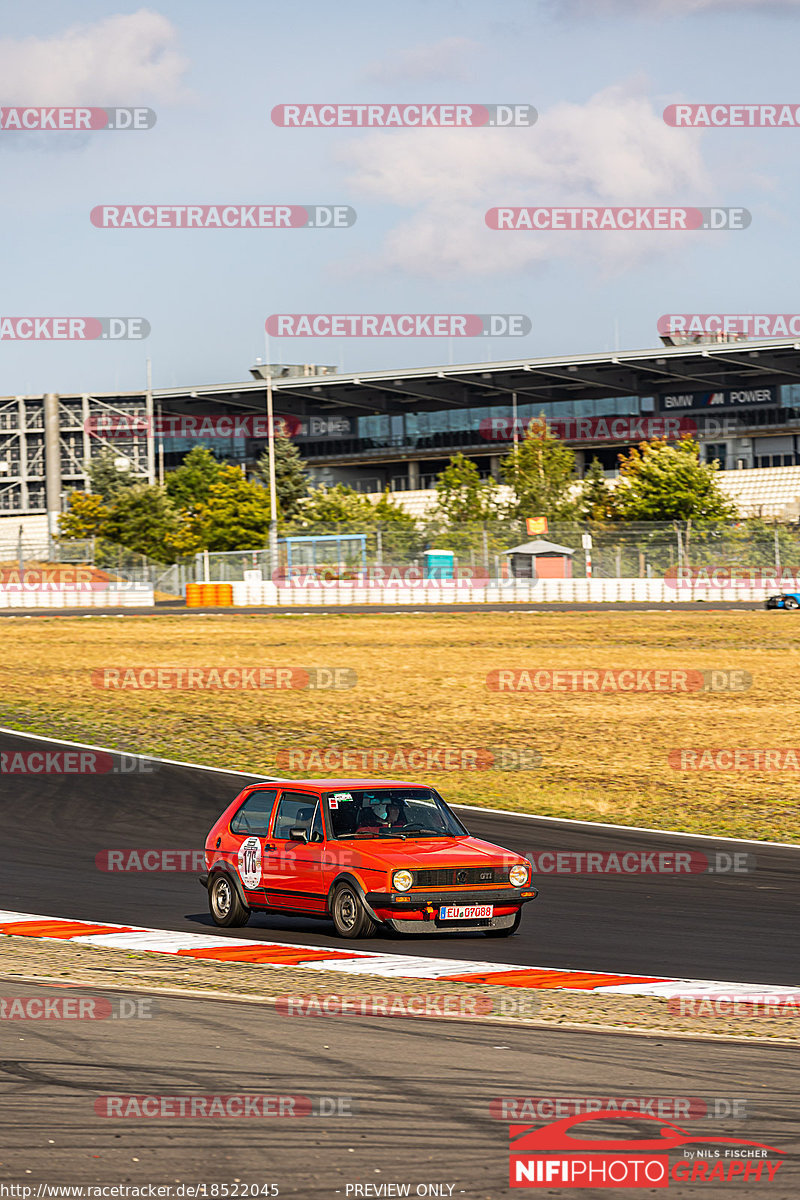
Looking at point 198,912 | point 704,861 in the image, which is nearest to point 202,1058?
point 198,912

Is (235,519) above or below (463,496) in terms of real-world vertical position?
below

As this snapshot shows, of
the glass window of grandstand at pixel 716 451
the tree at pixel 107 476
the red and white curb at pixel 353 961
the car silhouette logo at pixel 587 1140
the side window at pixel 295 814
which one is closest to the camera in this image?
the car silhouette logo at pixel 587 1140

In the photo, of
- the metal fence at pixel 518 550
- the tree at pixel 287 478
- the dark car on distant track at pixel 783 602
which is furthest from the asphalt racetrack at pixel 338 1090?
the tree at pixel 287 478

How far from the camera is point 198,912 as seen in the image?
477 inches

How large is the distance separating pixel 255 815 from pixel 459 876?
6.35 ft

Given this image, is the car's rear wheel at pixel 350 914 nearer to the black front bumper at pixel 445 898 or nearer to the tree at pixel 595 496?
the black front bumper at pixel 445 898

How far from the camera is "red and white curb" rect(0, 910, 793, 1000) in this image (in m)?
8.69

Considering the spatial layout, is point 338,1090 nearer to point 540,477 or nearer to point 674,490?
point 674,490

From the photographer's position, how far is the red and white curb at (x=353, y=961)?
869 cm

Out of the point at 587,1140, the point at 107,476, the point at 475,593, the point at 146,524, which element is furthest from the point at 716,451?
the point at 587,1140

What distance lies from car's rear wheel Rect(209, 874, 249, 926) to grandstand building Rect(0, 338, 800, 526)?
74.8m

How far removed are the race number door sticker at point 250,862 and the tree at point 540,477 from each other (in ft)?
214

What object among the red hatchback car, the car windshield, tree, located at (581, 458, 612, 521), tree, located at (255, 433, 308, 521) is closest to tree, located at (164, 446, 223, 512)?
tree, located at (255, 433, 308, 521)

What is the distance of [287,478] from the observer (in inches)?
3666
